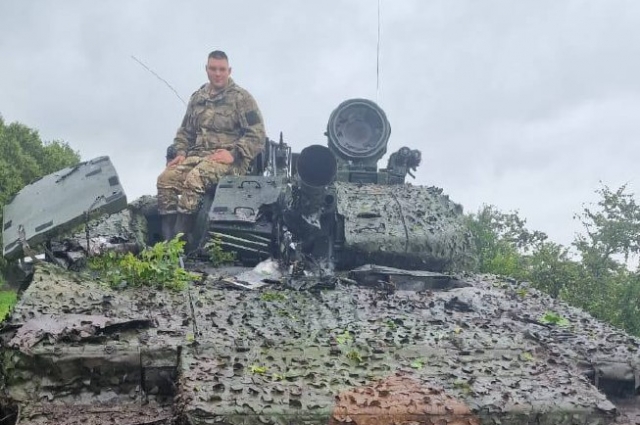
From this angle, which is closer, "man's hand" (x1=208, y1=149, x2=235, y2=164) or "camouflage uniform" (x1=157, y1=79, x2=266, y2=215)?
"camouflage uniform" (x1=157, y1=79, x2=266, y2=215)

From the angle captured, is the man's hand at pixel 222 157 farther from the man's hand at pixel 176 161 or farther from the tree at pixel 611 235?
the tree at pixel 611 235

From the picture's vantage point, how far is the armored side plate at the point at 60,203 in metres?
7.58

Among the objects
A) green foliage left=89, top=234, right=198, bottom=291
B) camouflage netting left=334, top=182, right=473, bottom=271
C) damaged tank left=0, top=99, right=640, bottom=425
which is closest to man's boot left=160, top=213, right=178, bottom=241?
damaged tank left=0, top=99, right=640, bottom=425

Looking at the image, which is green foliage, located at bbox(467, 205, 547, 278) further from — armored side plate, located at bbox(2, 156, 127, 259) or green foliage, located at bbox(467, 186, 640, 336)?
armored side plate, located at bbox(2, 156, 127, 259)

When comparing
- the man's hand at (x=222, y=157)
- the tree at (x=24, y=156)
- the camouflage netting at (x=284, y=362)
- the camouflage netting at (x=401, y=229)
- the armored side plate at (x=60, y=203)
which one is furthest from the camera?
the tree at (x=24, y=156)

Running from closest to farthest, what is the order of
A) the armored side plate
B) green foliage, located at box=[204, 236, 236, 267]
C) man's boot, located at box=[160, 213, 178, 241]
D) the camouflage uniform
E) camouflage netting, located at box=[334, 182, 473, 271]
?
the armored side plate
green foliage, located at box=[204, 236, 236, 267]
camouflage netting, located at box=[334, 182, 473, 271]
the camouflage uniform
man's boot, located at box=[160, 213, 178, 241]

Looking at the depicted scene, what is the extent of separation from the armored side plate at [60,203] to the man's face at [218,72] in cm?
228

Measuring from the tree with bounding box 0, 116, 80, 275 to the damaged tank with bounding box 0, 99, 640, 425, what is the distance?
26.9 metres

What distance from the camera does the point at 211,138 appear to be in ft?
32.4

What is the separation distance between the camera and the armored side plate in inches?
298

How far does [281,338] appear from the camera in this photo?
556 centimetres

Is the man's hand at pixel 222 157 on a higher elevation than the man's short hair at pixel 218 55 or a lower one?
lower

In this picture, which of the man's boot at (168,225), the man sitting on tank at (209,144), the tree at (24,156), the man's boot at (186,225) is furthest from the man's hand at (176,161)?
the tree at (24,156)

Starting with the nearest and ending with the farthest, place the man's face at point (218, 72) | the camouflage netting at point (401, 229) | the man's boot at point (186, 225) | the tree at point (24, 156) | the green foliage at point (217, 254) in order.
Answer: the green foliage at point (217, 254) < the camouflage netting at point (401, 229) < the man's boot at point (186, 225) < the man's face at point (218, 72) < the tree at point (24, 156)
